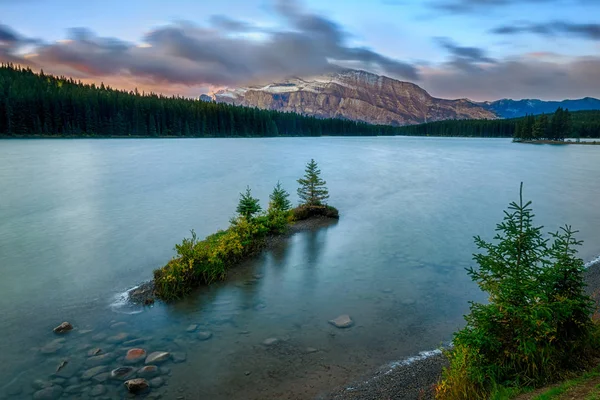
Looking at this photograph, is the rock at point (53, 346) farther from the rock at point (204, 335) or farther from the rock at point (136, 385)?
the rock at point (204, 335)

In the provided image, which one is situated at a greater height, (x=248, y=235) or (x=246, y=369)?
(x=248, y=235)

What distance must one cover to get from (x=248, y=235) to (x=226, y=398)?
1043cm

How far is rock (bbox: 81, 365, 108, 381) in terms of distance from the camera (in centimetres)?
912

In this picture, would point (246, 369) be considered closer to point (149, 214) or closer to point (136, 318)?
point (136, 318)

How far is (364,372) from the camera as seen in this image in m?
9.46

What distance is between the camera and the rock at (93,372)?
912 cm

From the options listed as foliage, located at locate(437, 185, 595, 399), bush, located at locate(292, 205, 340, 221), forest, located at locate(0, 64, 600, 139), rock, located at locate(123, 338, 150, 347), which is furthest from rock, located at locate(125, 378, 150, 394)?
forest, located at locate(0, 64, 600, 139)

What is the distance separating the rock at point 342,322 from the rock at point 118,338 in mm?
6106

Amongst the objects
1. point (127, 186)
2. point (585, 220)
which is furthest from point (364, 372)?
point (127, 186)

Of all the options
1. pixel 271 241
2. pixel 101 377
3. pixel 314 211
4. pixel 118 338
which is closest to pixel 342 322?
pixel 118 338

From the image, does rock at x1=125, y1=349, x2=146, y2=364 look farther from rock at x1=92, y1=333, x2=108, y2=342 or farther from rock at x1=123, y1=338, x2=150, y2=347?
rock at x1=92, y1=333, x2=108, y2=342

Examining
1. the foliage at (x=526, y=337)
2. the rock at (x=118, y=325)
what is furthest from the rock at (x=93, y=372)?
the foliage at (x=526, y=337)

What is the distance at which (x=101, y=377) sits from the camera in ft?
29.9

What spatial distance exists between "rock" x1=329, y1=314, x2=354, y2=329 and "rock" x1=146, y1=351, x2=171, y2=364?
4958 mm
